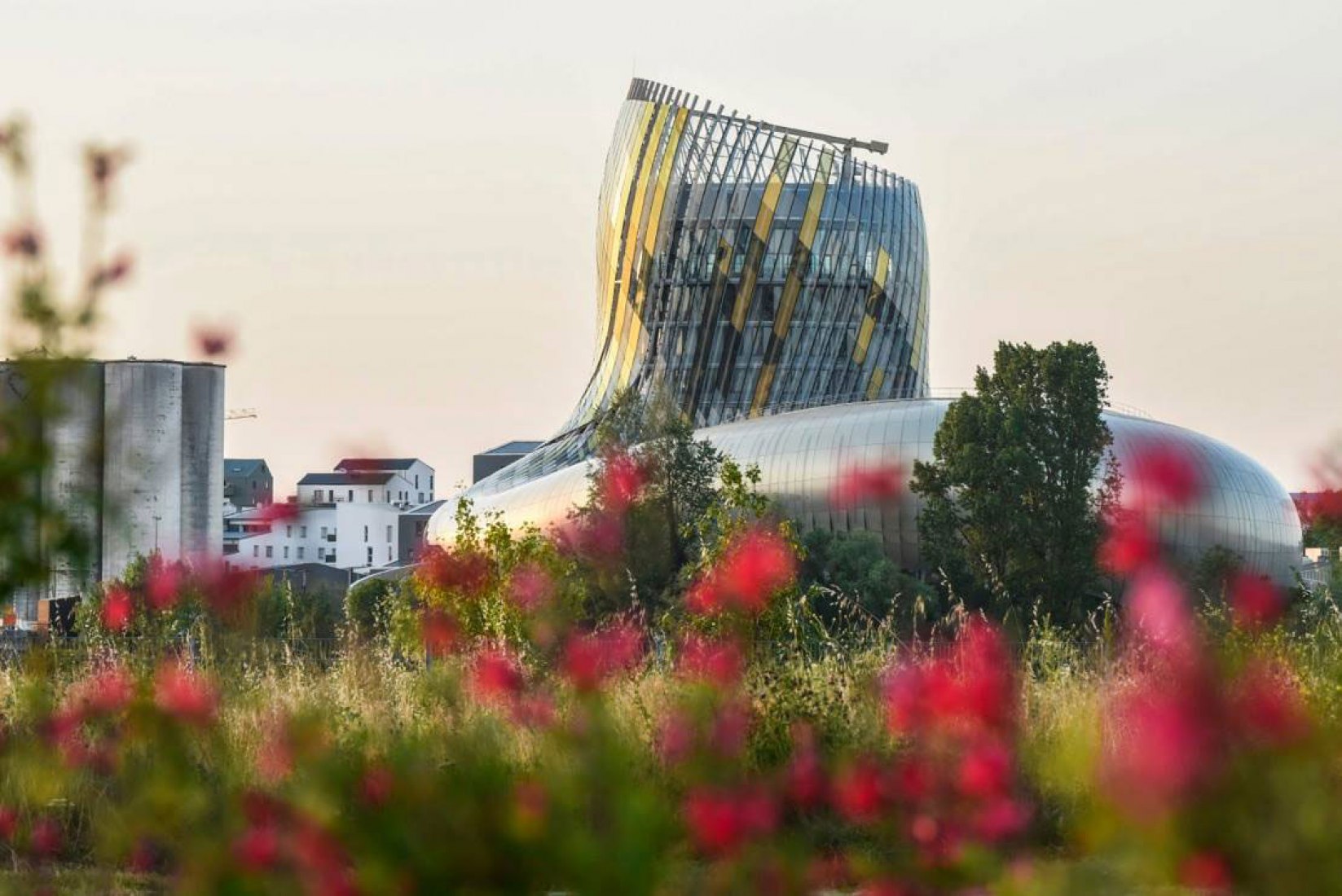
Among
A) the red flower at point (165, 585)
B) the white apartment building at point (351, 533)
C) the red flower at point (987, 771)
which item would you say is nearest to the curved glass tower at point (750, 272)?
the white apartment building at point (351, 533)

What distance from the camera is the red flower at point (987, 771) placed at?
168 inches

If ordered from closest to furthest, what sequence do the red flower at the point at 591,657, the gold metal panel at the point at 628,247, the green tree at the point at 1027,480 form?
the red flower at the point at 591,657
the green tree at the point at 1027,480
the gold metal panel at the point at 628,247

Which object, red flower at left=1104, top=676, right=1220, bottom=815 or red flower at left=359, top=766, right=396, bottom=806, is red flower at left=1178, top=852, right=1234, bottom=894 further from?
red flower at left=359, top=766, right=396, bottom=806

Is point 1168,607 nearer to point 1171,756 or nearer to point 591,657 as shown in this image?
point 1171,756

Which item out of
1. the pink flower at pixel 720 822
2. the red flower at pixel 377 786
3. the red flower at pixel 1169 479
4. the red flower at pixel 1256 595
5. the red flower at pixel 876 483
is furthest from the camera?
the red flower at pixel 876 483

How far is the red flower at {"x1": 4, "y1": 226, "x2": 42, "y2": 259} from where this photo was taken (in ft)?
22.9

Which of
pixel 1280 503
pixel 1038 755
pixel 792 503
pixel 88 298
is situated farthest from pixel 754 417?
pixel 88 298

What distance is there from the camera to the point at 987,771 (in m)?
4.27

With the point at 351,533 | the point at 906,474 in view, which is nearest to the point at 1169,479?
the point at 906,474

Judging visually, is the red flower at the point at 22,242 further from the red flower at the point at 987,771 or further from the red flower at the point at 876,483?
the red flower at the point at 987,771

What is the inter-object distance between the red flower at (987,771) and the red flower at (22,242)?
4.09 m

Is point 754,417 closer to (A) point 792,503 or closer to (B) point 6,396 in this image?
(A) point 792,503

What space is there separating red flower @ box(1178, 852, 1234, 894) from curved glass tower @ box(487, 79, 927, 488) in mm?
84572

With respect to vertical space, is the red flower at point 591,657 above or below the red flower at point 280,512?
below
